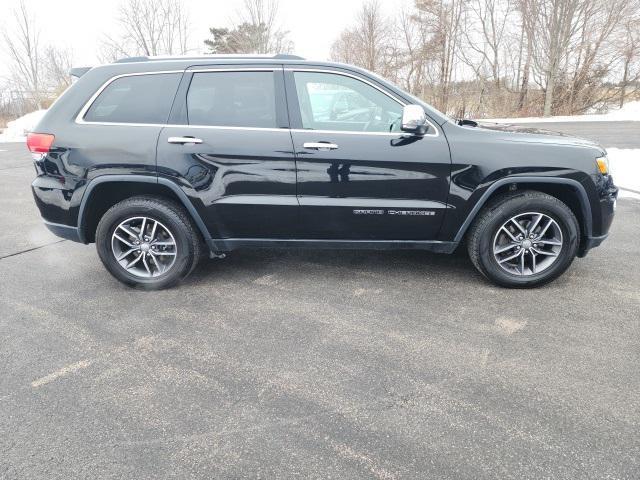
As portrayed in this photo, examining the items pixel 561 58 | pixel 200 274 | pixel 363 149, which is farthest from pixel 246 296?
pixel 561 58

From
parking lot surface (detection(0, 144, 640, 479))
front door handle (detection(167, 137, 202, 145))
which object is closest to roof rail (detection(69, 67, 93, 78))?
front door handle (detection(167, 137, 202, 145))

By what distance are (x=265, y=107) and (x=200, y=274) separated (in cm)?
164

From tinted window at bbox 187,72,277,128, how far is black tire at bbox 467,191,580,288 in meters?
1.86

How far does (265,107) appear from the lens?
3.56 metres

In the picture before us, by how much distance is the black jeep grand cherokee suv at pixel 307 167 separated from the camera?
348cm

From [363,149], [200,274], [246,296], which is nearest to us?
[363,149]

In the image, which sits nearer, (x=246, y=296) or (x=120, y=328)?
(x=120, y=328)

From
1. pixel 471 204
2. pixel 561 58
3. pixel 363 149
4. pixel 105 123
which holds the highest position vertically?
pixel 561 58

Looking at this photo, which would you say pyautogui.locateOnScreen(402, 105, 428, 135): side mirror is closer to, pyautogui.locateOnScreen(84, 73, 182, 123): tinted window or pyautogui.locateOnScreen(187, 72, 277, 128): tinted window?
pyautogui.locateOnScreen(187, 72, 277, 128): tinted window

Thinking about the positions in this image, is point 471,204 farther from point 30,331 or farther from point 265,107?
point 30,331

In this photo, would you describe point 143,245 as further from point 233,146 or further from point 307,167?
point 307,167

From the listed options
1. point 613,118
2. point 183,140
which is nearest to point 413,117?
point 183,140

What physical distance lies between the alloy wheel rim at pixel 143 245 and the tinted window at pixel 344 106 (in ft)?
4.99

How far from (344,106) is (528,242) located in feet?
6.04
